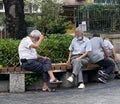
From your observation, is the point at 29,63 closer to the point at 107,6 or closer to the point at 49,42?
the point at 49,42

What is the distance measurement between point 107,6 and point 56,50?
7.15 meters

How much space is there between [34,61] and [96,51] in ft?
6.43

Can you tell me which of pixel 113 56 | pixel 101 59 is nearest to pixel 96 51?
pixel 101 59

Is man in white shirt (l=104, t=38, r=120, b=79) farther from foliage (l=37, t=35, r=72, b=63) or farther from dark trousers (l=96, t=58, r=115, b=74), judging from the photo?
foliage (l=37, t=35, r=72, b=63)

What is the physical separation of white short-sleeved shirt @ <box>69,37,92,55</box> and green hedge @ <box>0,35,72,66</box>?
12.4 inches

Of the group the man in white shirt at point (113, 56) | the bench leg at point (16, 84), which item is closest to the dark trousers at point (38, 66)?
the bench leg at point (16, 84)

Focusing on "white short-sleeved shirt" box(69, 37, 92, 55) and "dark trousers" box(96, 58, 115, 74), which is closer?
"white short-sleeved shirt" box(69, 37, 92, 55)

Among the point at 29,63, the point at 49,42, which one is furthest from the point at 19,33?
the point at 29,63

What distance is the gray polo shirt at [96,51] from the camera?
461 inches

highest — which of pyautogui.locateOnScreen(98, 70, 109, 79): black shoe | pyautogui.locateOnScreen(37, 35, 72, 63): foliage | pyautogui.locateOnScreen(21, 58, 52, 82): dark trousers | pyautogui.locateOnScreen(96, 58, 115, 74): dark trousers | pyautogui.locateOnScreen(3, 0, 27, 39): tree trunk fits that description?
pyautogui.locateOnScreen(3, 0, 27, 39): tree trunk

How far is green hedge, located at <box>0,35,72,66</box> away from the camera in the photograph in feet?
35.6

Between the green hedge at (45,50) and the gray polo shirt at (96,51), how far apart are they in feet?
2.12

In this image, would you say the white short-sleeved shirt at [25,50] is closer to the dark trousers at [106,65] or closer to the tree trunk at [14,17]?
the dark trousers at [106,65]

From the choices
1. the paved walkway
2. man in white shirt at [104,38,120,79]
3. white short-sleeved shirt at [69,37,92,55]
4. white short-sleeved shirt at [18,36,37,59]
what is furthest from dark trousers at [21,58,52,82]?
man in white shirt at [104,38,120,79]
